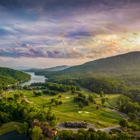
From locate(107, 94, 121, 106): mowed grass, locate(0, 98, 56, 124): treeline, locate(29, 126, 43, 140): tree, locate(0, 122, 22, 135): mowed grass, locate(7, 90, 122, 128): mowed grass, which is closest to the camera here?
locate(29, 126, 43, 140): tree

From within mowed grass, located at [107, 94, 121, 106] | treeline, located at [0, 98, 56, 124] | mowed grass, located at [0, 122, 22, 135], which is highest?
treeline, located at [0, 98, 56, 124]

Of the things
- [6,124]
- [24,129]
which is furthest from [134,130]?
[6,124]

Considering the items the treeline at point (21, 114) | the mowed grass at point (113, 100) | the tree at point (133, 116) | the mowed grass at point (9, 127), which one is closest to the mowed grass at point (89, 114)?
the tree at point (133, 116)

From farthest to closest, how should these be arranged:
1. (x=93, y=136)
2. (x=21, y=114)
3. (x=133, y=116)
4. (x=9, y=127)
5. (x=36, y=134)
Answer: (x=133, y=116)
(x=21, y=114)
(x=9, y=127)
(x=36, y=134)
(x=93, y=136)

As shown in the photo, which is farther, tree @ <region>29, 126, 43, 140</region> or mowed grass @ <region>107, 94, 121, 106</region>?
mowed grass @ <region>107, 94, 121, 106</region>

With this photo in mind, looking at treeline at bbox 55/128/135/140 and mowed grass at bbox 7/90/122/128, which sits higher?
treeline at bbox 55/128/135/140

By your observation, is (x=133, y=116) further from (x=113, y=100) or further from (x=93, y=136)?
(x=113, y=100)

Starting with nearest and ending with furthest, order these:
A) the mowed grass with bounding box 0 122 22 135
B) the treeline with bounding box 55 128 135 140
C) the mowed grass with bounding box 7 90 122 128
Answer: the treeline with bounding box 55 128 135 140, the mowed grass with bounding box 0 122 22 135, the mowed grass with bounding box 7 90 122 128

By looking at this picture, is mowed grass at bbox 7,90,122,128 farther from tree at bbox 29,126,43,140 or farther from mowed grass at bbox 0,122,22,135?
mowed grass at bbox 0,122,22,135

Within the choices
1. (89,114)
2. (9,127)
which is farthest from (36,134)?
(89,114)

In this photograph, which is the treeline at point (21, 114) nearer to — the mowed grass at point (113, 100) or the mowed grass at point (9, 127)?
the mowed grass at point (9, 127)

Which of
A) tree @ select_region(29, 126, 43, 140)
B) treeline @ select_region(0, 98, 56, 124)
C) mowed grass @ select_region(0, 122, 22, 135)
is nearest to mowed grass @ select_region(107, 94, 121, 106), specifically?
treeline @ select_region(0, 98, 56, 124)
